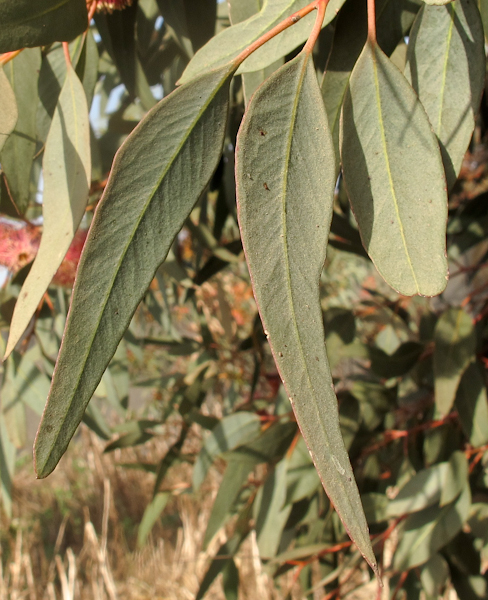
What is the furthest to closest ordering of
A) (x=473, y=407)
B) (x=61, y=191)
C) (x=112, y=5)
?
(x=473, y=407), (x=112, y=5), (x=61, y=191)

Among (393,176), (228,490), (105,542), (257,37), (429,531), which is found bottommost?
(105,542)

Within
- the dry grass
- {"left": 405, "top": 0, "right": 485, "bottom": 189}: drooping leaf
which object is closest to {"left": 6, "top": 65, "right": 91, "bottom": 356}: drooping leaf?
{"left": 405, "top": 0, "right": 485, "bottom": 189}: drooping leaf

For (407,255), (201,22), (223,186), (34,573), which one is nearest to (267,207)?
(407,255)

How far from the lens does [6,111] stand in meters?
0.36

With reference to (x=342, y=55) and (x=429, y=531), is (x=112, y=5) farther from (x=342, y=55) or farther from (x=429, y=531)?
(x=429, y=531)

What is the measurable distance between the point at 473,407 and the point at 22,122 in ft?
2.06

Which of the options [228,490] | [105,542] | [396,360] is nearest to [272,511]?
[228,490]

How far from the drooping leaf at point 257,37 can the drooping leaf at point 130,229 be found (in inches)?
1.5

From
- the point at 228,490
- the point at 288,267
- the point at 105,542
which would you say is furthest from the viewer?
the point at 105,542

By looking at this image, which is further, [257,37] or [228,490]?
[228,490]

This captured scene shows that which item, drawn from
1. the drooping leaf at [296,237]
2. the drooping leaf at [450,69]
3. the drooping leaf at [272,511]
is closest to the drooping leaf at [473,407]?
the drooping leaf at [272,511]

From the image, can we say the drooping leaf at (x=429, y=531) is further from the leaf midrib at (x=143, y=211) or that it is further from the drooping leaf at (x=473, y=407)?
the leaf midrib at (x=143, y=211)

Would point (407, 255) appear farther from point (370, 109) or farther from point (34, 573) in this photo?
point (34, 573)

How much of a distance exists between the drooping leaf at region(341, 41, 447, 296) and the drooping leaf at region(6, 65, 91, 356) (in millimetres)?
180
